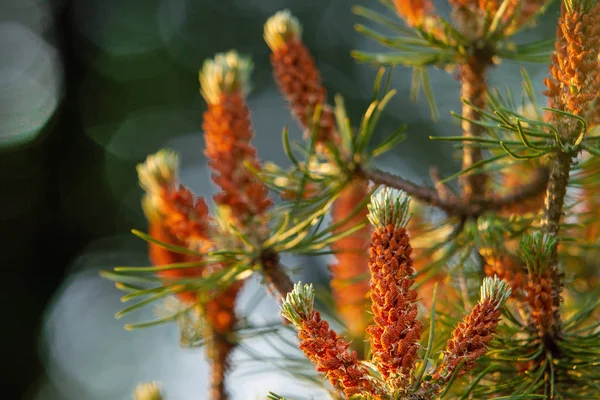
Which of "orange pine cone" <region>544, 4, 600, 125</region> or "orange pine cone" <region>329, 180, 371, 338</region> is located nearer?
"orange pine cone" <region>544, 4, 600, 125</region>

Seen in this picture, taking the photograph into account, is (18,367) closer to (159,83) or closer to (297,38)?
(159,83)

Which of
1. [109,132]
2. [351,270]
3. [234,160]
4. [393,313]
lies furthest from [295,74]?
[109,132]

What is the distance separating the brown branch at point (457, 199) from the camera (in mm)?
579

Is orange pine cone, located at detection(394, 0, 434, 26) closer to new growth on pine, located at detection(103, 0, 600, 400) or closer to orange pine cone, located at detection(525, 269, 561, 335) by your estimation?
new growth on pine, located at detection(103, 0, 600, 400)

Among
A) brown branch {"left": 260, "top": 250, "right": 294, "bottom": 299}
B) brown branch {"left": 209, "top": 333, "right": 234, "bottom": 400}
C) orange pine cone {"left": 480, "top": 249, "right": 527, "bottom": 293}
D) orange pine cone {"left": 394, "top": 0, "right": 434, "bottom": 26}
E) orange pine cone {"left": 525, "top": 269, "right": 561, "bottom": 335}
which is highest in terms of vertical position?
orange pine cone {"left": 394, "top": 0, "right": 434, "bottom": 26}

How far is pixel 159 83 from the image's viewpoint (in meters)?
2.54

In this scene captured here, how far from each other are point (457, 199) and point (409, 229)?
0.24ft

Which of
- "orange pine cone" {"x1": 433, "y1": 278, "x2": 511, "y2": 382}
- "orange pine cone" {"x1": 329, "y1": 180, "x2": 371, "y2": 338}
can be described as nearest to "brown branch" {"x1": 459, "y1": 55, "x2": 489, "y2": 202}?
"orange pine cone" {"x1": 329, "y1": 180, "x2": 371, "y2": 338}

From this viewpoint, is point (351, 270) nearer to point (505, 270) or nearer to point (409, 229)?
point (409, 229)

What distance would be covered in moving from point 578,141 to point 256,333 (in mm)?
357

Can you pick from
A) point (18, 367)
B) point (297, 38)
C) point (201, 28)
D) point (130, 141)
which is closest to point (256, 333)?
point (297, 38)

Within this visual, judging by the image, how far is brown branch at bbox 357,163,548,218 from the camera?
1.90 ft

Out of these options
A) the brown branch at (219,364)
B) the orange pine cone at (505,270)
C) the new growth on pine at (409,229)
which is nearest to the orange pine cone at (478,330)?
the new growth on pine at (409,229)

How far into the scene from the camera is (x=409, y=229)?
1.83 ft
